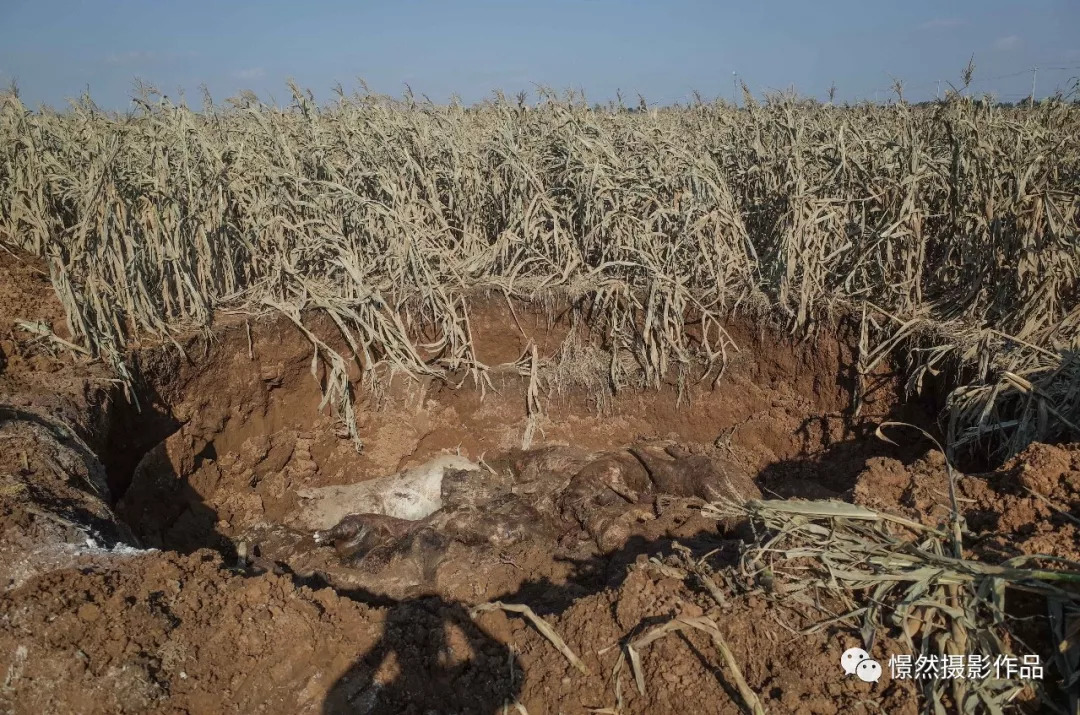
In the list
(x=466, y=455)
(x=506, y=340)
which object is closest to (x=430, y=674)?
(x=466, y=455)

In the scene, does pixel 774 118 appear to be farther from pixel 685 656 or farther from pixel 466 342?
pixel 685 656

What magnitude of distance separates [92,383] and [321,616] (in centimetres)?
190

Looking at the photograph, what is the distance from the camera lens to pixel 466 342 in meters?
3.96

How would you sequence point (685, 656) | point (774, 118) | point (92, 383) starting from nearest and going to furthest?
point (685, 656) < point (92, 383) < point (774, 118)

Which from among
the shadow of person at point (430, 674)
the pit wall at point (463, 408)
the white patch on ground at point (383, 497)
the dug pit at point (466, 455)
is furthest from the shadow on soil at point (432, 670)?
the pit wall at point (463, 408)

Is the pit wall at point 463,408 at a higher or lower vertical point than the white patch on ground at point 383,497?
higher

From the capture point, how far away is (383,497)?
401 cm

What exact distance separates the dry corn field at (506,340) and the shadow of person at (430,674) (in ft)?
0.14

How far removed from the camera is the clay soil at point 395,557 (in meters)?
1.99

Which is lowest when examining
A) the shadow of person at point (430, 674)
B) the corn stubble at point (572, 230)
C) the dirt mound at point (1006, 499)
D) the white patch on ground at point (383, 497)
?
the white patch on ground at point (383, 497)

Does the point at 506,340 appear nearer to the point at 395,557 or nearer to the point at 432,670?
the point at 395,557

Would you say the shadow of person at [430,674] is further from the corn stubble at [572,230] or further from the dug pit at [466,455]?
the corn stubble at [572,230]

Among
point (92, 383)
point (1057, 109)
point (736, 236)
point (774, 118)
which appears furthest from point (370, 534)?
point (1057, 109)

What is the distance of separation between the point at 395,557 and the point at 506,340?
4.60ft
